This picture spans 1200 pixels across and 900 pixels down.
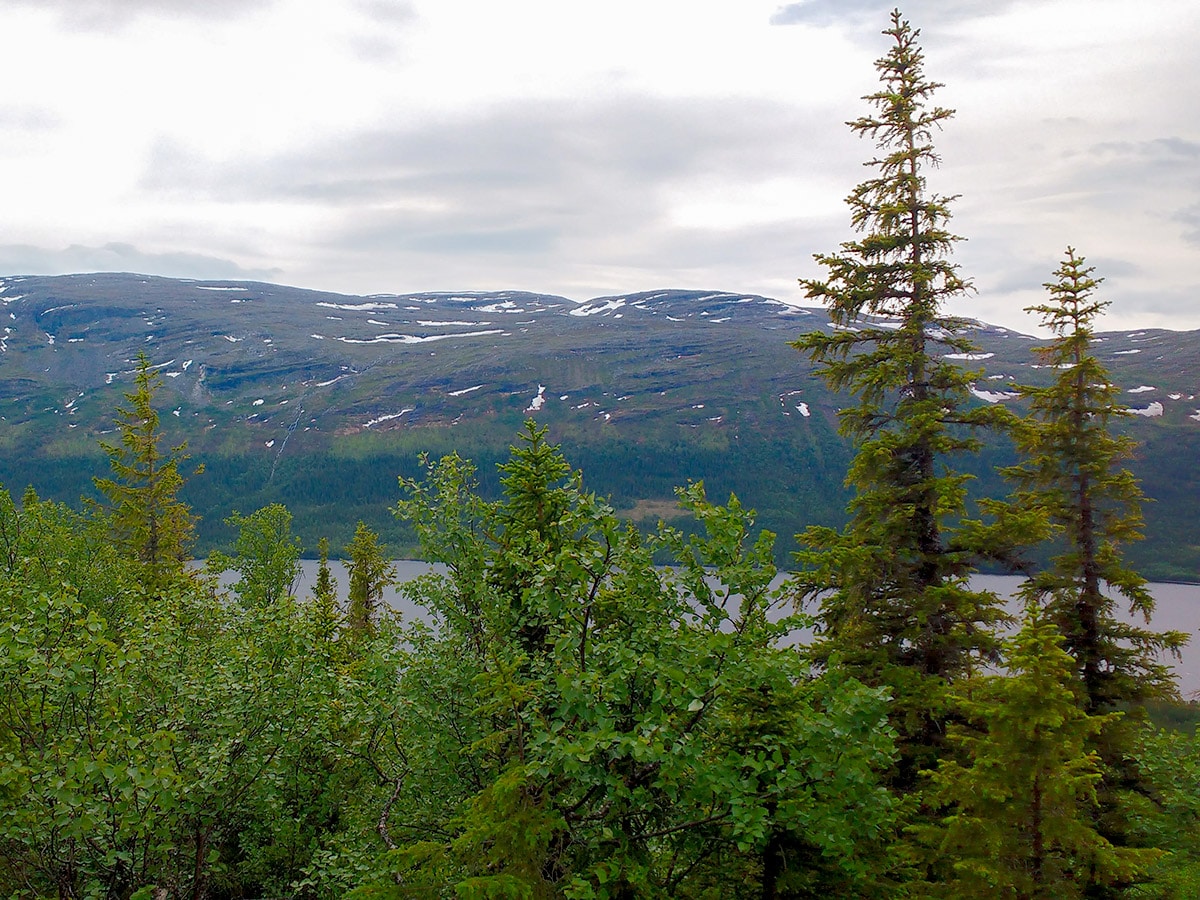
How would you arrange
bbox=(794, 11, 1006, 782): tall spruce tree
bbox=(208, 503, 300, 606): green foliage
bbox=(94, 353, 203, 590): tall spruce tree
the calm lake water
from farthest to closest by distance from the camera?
the calm lake water, bbox=(208, 503, 300, 606): green foliage, bbox=(94, 353, 203, 590): tall spruce tree, bbox=(794, 11, 1006, 782): tall spruce tree

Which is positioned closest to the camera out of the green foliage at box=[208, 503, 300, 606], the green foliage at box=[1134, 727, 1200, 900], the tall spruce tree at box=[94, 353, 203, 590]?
the green foliage at box=[1134, 727, 1200, 900]

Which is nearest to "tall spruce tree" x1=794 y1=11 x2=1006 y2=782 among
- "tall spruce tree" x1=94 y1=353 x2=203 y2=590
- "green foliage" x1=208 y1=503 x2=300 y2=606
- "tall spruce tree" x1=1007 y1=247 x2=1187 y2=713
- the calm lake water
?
"tall spruce tree" x1=1007 y1=247 x2=1187 y2=713

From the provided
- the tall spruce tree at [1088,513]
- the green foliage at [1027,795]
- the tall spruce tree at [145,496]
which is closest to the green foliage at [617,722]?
the green foliage at [1027,795]

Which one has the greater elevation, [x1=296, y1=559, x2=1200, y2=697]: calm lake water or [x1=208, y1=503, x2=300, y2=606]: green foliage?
[x1=208, y1=503, x2=300, y2=606]: green foliage

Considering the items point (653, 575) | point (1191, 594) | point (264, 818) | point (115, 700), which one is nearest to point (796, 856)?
point (653, 575)

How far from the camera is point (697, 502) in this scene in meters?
8.83

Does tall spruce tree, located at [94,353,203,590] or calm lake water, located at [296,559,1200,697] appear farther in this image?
calm lake water, located at [296,559,1200,697]

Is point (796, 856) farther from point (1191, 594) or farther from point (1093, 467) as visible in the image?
point (1191, 594)

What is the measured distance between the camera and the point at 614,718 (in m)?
7.52

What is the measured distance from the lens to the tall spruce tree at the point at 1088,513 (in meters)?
18.4

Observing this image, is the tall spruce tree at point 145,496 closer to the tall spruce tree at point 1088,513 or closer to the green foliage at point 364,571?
the green foliage at point 364,571

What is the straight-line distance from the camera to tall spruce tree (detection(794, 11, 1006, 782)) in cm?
1530

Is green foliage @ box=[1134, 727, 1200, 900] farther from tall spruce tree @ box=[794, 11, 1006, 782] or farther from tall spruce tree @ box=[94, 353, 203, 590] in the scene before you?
tall spruce tree @ box=[94, 353, 203, 590]

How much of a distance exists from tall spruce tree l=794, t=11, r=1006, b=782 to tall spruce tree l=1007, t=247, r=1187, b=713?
358 cm
